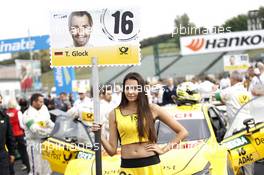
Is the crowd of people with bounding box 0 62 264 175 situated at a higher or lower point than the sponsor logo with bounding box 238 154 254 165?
higher

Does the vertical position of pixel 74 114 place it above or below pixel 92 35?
below

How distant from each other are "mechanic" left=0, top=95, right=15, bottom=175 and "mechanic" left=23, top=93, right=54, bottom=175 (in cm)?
255

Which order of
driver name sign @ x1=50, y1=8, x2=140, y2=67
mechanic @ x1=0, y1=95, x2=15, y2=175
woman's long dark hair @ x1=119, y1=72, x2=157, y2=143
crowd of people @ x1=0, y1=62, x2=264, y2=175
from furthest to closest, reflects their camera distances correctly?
mechanic @ x1=0, y1=95, x2=15, y2=175, driver name sign @ x1=50, y1=8, x2=140, y2=67, crowd of people @ x1=0, y1=62, x2=264, y2=175, woman's long dark hair @ x1=119, y1=72, x2=157, y2=143

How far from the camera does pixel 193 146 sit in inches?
278

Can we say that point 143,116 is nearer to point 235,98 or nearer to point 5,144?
point 5,144

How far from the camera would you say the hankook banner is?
36625 millimetres

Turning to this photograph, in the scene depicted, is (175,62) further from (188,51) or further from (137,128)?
(137,128)

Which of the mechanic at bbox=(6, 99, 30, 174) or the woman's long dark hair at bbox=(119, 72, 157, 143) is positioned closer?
the woman's long dark hair at bbox=(119, 72, 157, 143)

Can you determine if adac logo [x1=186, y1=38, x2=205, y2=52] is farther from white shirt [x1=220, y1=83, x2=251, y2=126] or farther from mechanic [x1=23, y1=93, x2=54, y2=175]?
mechanic [x1=23, y1=93, x2=54, y2=175]

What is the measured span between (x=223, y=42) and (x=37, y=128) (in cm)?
2941

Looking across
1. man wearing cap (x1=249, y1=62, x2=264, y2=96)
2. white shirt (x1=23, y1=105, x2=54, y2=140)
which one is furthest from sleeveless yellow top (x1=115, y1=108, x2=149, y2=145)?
white shirt (x1=23, y1=105, x2=54, y2=140)

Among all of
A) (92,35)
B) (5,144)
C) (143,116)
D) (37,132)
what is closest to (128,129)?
(143,116)

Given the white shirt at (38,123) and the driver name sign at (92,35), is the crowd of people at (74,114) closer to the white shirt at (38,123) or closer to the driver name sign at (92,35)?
the white shirt at (38,123)

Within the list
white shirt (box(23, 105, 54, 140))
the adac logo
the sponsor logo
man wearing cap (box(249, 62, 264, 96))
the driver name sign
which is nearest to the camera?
the driver name sign
